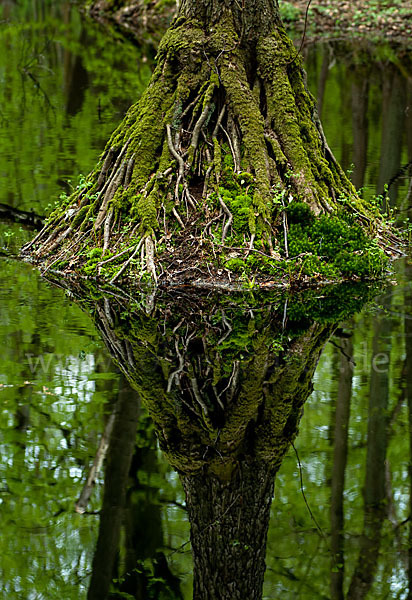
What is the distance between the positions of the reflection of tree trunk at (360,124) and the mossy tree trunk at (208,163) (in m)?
3.88

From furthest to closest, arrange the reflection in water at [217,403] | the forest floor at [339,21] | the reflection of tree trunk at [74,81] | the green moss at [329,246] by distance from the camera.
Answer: the forest floor at [339,21] → the reflection of tree trunk at [74,81] → the green moss at [329,246] → the reflection in water at [217,403]

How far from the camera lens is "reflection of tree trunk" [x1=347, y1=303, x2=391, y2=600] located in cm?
381

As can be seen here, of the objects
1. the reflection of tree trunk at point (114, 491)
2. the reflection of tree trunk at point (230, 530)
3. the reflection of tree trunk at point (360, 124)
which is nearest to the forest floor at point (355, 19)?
the reflection of tree trunk at point (360, 124)

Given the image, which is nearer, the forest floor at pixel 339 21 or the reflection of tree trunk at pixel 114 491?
the reflection of tree trunk at pixel 114 491

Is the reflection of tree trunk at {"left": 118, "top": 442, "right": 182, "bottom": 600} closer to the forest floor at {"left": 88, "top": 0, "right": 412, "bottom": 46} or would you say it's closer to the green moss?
the green moss

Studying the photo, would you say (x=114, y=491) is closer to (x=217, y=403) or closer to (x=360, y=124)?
(x=217, y=403)

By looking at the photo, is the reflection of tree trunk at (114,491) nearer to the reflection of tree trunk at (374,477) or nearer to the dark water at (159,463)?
the dark water at (159,463)

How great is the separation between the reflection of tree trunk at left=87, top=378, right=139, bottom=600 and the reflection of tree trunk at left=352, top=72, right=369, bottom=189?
314 inches

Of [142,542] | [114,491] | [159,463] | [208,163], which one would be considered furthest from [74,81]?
[142,542]

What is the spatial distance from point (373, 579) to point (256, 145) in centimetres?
551

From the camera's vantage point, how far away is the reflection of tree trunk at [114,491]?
379 centimetres

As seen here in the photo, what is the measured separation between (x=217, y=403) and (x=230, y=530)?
1.04m

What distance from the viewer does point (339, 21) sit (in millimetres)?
32625

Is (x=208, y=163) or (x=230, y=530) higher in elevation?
(x=208, y=163)
